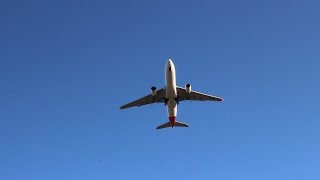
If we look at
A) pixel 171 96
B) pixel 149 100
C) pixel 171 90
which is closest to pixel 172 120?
pixel 149 100

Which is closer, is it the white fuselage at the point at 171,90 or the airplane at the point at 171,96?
the white fuselage at the point at 171,90

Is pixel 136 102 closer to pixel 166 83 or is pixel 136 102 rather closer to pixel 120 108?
pixel 120 108

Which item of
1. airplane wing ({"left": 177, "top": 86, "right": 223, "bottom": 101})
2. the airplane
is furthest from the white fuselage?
airplane wing ({"left": 177, "top": 86, "right": 223, "bottom": 101})

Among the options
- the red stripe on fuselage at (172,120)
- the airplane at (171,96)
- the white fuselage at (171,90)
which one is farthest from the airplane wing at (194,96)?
the red stripe on fuselage at (172,120)

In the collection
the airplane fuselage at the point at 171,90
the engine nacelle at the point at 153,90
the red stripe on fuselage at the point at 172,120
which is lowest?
the red stripe on fuselage at the point at 172,120

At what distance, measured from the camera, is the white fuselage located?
294 feet

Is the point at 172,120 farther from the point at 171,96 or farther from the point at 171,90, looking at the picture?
the point at 171,90

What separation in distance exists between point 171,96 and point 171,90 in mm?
1872

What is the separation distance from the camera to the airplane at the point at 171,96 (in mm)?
90500

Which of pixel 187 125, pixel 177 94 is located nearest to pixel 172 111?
pixel 177 94

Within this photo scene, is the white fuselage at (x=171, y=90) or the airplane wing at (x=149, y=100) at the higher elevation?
the airplane wing at (x=149, y=100)

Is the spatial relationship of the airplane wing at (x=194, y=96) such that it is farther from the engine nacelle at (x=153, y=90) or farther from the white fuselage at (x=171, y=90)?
the engine nacelle at (x=153, y=90)

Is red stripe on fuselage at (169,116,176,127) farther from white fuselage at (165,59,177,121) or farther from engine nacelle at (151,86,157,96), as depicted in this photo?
engine nacelle at (151,86,157,96)

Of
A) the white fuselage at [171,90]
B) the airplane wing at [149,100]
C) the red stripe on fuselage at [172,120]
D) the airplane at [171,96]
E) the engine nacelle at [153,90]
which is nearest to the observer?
the white fuselage at [171,90]
